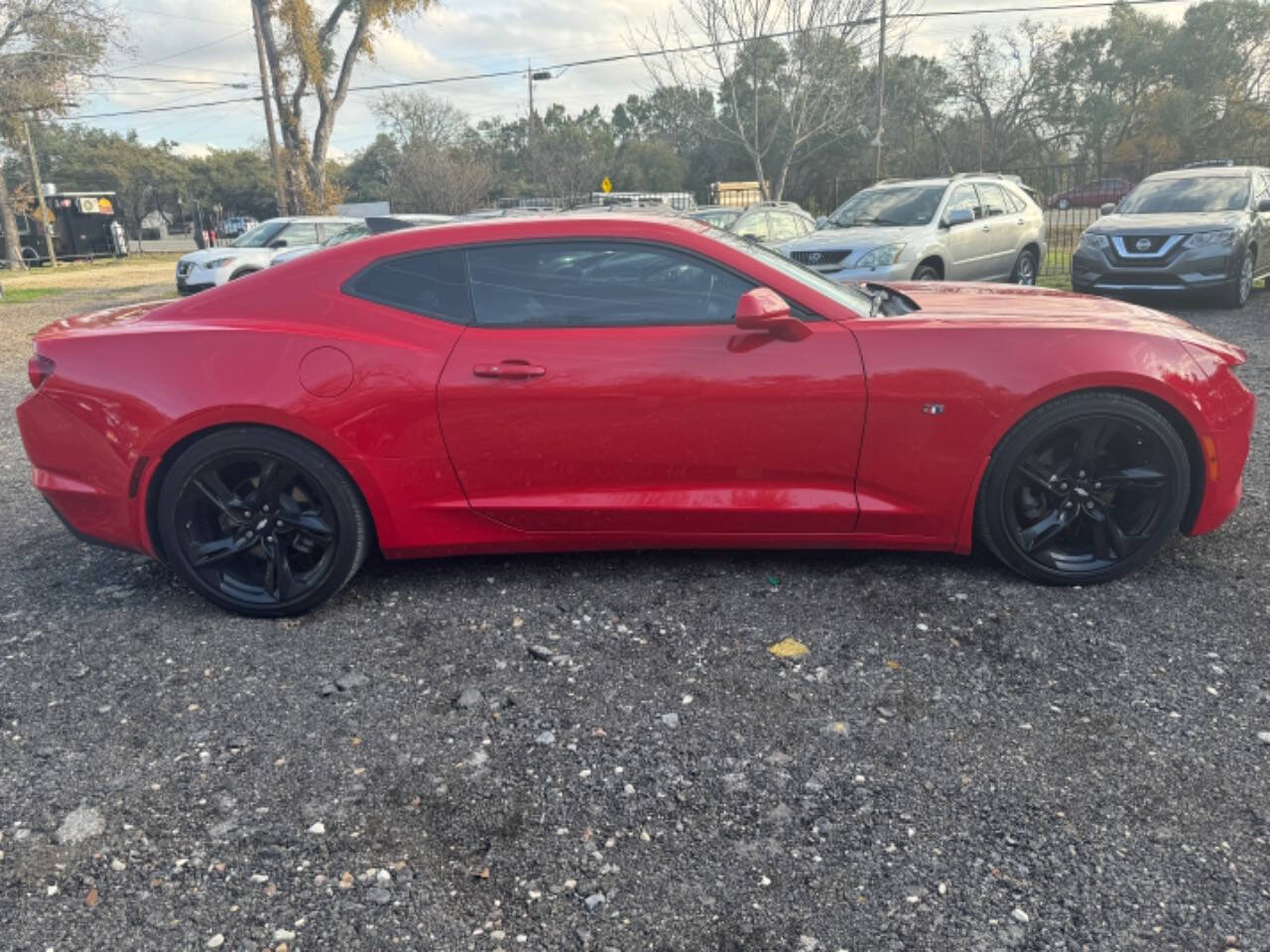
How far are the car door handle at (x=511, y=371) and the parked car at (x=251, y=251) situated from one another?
12652 mm

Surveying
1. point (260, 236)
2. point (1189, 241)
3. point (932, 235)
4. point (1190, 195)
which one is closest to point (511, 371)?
point (932, 235)

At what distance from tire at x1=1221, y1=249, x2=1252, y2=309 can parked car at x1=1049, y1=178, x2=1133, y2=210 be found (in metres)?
7.98

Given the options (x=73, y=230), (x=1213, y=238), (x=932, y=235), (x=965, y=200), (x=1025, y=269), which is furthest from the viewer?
(x=73, y=230)

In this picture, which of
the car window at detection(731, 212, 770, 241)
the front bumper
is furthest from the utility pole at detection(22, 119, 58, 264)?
the front bumper

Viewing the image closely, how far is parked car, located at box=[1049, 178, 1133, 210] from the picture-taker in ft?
64.3

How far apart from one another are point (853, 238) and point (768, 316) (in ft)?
25.0

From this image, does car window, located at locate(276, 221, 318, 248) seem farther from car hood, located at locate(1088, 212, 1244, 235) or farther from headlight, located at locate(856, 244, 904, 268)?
car hood, located at locate(1088, 212, 1244, 235)

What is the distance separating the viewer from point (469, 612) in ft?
11.8

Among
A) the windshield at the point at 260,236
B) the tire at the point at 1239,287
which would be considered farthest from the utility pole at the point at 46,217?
the tire at the point at 1239,287

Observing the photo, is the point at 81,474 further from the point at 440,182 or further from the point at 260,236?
the point at 440,182

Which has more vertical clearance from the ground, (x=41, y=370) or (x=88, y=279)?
(x=41, y=370)

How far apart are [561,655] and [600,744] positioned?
1.82ft

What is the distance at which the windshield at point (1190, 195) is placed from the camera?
11445 millimetres

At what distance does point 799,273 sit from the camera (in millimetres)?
3705
